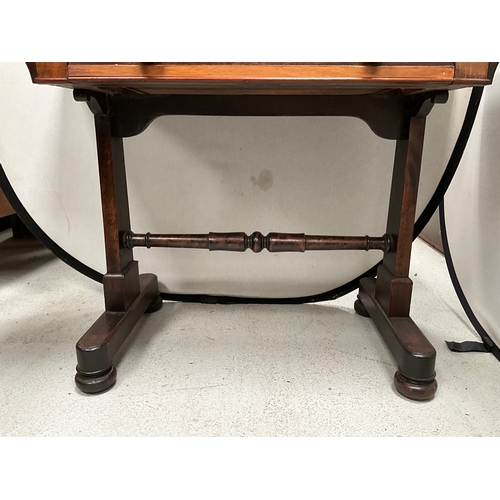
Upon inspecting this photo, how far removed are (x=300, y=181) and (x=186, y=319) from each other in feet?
1.58

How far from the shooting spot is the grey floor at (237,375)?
2.73ft

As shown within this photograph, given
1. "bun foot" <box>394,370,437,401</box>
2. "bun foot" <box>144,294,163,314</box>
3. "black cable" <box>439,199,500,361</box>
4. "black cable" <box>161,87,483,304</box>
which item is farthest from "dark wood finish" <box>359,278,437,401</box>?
"bun foot" <box>144,294,163,314</box>

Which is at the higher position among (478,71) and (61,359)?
Answer: (478,71)

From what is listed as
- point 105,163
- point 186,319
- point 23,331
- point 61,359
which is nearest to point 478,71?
point 105,163

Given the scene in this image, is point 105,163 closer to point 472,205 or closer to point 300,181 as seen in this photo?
point 300,181

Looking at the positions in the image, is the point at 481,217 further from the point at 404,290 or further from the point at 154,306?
the point at 154,306

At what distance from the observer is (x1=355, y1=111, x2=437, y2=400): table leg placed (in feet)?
2.95

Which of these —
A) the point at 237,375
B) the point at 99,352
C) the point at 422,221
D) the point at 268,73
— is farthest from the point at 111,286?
the point at 422,221

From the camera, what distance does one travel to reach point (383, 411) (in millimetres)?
873

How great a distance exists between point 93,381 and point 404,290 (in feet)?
2.21

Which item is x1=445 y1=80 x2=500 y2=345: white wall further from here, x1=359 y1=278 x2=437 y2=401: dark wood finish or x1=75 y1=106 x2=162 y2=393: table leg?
x1=75 y1=106 x2=162 y2=393: table leg

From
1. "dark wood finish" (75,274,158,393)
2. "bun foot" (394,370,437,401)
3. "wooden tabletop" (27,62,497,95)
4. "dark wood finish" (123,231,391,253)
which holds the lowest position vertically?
"bun foot" (394,370,437,401)

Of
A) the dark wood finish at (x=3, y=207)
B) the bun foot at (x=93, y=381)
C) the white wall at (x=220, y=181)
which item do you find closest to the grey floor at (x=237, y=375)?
the bun foot at (x=93, y=381)

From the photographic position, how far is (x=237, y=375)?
3.23 ft
